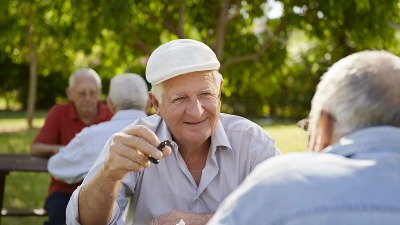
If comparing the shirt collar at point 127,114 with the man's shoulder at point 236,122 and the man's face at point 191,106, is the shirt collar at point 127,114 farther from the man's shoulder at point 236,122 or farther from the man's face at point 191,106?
the man's face at point 191,106

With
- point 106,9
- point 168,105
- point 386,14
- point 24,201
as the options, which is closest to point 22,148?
point 24,201

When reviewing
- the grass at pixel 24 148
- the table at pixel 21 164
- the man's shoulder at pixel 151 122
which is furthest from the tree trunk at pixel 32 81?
the man's shoulder at pixel 151 122

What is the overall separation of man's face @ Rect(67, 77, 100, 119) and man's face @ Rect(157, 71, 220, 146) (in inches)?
129

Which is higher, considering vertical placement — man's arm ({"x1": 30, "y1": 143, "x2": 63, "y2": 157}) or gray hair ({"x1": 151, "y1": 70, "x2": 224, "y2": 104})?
gray hair ({"x1": 151, "y1": 70, "x2": 224, "y2": 104})

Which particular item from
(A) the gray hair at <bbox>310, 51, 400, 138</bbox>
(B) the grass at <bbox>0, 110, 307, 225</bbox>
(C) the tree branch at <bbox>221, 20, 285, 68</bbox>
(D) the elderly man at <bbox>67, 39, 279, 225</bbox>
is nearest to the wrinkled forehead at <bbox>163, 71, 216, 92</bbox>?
(D) the elderly man at <bbox>67, 39, 279, 225</bbox>

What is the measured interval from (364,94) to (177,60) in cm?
124

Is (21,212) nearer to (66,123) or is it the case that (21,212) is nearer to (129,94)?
A: (66,123)

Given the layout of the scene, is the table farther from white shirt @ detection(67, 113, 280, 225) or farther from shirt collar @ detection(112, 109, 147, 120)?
white shirt @ detection(67, 113, 280, 225)

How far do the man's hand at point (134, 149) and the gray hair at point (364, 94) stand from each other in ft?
2.36

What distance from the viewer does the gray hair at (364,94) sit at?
1506mm

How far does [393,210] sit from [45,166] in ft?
13.9

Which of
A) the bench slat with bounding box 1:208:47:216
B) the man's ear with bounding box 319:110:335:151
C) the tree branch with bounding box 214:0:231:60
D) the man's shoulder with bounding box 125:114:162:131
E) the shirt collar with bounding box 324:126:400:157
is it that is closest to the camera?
the shirt collar with bounding box 324:126:400:157

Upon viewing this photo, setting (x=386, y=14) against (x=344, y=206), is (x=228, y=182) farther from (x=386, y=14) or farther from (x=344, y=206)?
(x=386, y=14)

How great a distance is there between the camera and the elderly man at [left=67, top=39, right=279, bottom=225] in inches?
104
